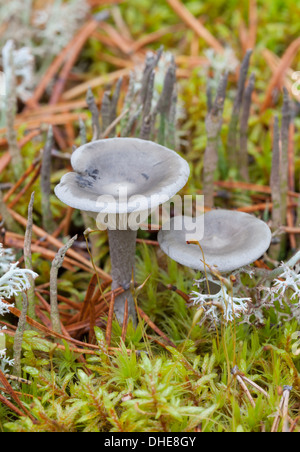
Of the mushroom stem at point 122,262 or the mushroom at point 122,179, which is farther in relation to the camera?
the mushroom stem at point 122,262

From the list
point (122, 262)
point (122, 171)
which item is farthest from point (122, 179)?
point (122, 262)

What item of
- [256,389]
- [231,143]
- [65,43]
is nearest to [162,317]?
[256,389]

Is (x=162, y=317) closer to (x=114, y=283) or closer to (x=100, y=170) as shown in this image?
(x=114, y=283)

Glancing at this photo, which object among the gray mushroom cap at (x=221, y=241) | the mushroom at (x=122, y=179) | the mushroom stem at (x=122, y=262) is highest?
the mushroom at (x=122, y=179)

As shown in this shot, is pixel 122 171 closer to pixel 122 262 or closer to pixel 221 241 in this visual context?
pixel 122 262

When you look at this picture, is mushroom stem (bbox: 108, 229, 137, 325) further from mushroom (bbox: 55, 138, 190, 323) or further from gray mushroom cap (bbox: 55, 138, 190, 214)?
gray mushroom cap (bbox: 55, 138, 190, 214)

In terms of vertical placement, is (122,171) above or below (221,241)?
above

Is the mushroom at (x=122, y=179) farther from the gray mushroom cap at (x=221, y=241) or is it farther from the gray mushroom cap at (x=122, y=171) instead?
the gray mushroom cap at (x=221, y=241)

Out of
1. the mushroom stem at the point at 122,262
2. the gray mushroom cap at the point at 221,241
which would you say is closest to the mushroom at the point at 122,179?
the mushroom stem at the point at 122,262
